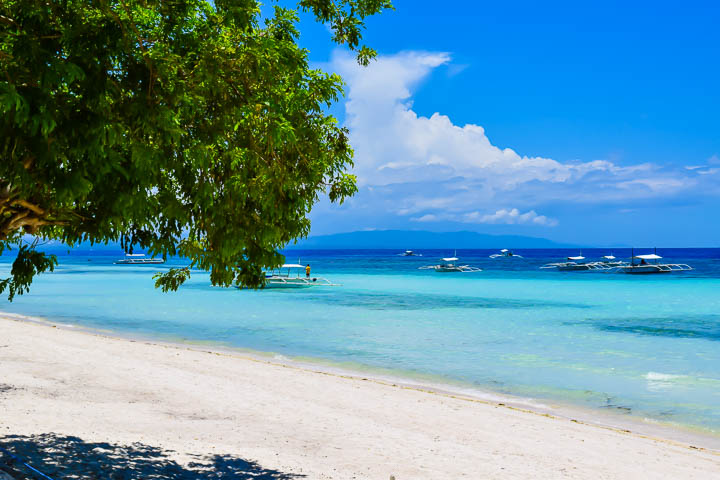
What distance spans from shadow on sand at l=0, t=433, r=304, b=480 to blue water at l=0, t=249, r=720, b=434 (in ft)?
39.6

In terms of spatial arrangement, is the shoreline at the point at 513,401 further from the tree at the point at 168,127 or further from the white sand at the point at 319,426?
the tree at the point at 168,127

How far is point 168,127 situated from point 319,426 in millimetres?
8746

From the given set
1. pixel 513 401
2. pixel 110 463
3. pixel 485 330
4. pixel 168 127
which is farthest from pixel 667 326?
pixel 168 127

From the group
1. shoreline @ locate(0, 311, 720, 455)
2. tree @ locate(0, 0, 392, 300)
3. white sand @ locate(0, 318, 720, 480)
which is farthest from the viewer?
shoreline @ locate(0, 311, 720, 455)

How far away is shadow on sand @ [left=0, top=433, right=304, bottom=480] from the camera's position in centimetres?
846

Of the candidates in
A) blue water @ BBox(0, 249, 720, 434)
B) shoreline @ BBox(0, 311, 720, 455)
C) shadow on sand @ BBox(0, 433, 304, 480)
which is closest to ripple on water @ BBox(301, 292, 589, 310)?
blue water @ BBox(0, 249, 720, 434)

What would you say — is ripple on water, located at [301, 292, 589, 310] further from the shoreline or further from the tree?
the tree

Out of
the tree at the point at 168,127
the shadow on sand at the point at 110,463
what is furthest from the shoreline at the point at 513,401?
the tree at the point at 168,127

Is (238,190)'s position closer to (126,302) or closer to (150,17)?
(150,17)

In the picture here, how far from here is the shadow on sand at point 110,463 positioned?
8.46m

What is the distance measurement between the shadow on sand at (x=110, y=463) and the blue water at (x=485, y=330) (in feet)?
39.6

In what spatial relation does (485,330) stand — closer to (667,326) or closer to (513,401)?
(667,326)

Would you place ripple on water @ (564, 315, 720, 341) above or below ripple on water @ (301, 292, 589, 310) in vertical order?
below

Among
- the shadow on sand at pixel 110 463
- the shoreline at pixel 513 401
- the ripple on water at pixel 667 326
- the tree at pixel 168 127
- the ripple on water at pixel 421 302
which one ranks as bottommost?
the shoreline at pixel 513 401
